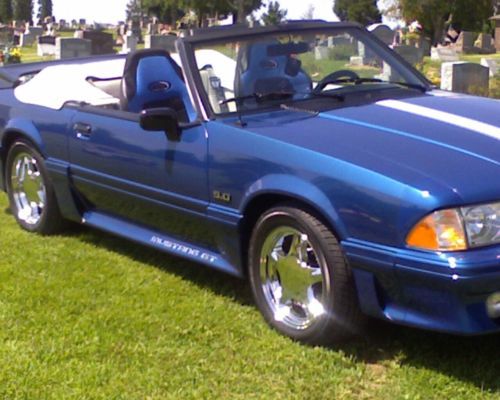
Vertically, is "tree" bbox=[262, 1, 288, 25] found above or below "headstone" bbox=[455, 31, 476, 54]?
above

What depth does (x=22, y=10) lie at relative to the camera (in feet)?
307

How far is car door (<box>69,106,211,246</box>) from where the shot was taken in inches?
173

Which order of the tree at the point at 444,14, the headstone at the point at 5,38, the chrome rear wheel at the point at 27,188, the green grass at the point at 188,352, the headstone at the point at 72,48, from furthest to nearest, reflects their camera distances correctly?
the tree at the point at 444,14 → the headstone at the point at 5,38 → the headstone at the point at 72,48 → the chrome rear wheel at the point at 27,188 → the green grass at the point at 188,352

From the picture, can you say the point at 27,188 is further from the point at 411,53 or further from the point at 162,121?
the point at 411,53

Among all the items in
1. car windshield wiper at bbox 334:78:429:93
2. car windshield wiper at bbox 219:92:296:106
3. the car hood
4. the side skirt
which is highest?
car windshield wiper at bbox 334:78:429:93

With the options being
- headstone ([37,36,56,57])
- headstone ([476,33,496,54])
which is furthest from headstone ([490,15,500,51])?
headstone ([37,36,56,57])

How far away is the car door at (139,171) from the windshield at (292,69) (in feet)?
1.11

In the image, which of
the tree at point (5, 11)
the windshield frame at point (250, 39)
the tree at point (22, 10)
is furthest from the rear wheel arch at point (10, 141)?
the tree at point (22, 10)

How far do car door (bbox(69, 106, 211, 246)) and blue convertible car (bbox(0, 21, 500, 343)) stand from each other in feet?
0.04

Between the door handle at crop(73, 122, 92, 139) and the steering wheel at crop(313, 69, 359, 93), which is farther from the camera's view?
the door handle at crop(73, 122, 92, 139)

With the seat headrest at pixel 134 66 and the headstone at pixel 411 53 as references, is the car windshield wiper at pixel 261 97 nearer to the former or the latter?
the seat headrest at pixel 134 66

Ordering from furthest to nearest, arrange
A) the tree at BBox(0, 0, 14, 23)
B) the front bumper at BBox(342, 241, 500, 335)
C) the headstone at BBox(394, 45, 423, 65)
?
the tree at BBox(0, 0, 14, 23)
the headstone at BBox(394, 45, 423, 65)
the front bumper at BBox(342, 241, 500, 335)

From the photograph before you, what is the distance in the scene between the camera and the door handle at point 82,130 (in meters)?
5.19

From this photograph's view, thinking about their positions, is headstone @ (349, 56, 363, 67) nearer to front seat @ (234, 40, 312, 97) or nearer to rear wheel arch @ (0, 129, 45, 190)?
front seat @ (234, 40, 312, 97)
